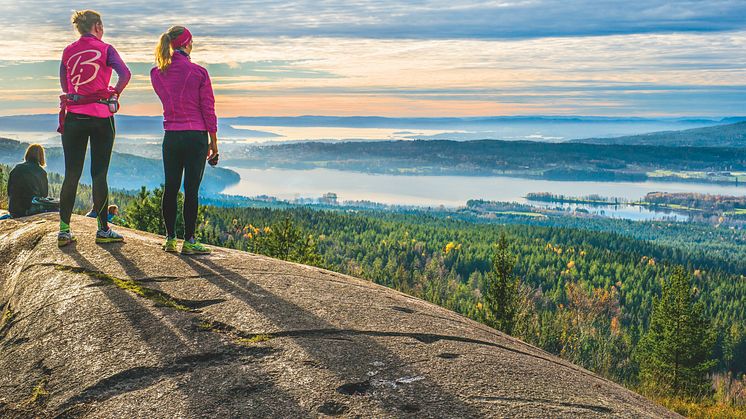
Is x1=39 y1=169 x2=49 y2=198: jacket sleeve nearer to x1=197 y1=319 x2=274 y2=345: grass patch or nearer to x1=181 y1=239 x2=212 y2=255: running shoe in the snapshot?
x1=181 y1=239 x2=212 y2=255: running shoe

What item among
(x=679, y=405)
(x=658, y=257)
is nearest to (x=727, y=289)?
(x=658, y=257)

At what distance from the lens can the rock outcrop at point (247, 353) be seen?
619cm

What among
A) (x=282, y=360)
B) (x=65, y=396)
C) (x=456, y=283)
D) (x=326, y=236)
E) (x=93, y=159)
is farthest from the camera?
(x=326, y=236)

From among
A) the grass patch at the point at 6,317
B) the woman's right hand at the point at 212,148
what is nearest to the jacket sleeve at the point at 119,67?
the woman's right hand at the point at 212,148

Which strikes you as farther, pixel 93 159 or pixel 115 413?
pixel 93 159

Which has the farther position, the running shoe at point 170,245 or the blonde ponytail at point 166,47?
the running shoe at point 170,245

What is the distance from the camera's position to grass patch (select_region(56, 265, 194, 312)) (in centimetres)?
852

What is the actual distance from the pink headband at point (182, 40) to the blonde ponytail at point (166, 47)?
4cm

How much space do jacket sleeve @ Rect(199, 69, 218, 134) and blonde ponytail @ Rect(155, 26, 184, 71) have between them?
0.61m

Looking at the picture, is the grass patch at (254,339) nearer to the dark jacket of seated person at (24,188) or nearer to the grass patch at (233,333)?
the grass patch at (233,333)

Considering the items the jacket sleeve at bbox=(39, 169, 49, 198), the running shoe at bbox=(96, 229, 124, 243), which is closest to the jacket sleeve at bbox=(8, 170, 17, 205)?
the jacket sleeve at bbox=(39, 169, 49, 198)

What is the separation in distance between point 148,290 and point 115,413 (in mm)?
3158

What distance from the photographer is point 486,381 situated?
6812mm

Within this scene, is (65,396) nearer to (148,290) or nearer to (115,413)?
(115,413)
